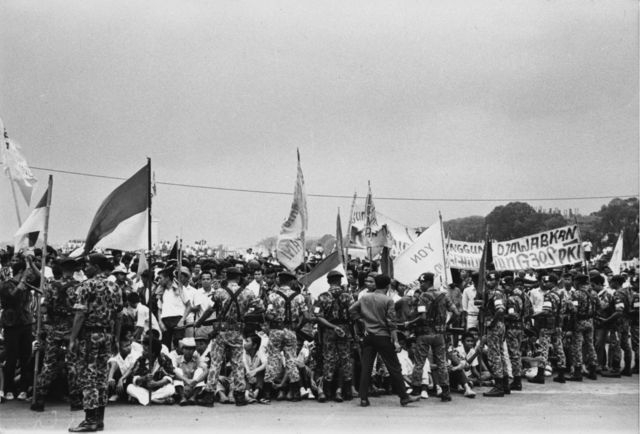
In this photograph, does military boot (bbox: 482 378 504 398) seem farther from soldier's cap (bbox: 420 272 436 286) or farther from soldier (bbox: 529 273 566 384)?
soldier (bbox: 529 273 566 384)

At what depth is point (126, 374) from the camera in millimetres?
10852

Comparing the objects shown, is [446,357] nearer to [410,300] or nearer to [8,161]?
[410,300]

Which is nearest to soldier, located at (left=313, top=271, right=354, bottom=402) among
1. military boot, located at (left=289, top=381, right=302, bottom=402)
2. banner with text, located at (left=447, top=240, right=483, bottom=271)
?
military boot, located at (left=289, top=381, right=302, bottom=402)

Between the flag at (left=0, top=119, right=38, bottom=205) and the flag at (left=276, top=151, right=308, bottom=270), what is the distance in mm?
4747

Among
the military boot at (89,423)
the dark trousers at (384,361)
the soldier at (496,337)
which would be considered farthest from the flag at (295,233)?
the military boot at (89,423)

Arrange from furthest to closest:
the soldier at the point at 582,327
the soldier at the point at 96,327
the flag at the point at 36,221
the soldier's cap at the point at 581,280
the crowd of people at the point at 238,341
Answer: the soldier's cap at the point at 581,280
the soldier at the point at 582,327
the flag at the point at 36,221
the crowd of people at the point at 238,341
the soldier at the point at 96,327

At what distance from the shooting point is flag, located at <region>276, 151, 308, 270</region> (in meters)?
13.7

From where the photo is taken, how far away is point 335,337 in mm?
11508

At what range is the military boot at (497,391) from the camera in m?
12.0

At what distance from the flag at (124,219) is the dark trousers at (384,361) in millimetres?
3965

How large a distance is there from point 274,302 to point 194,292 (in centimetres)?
245

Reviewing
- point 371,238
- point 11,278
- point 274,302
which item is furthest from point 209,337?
point 371,238

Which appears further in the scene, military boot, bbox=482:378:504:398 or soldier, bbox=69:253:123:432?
military boot, bbox=482:378:504:398

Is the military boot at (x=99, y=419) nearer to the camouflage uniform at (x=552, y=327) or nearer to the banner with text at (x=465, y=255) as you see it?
the camouflage uniform at (x=552, y=327)
